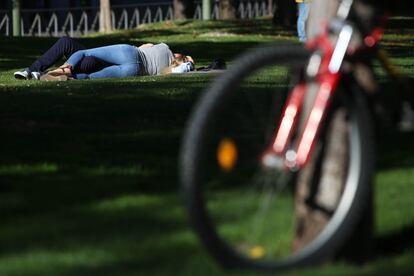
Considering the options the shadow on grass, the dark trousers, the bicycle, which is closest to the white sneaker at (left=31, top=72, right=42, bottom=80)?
the dark trousers

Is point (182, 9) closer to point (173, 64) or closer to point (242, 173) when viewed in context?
point (173, 64)

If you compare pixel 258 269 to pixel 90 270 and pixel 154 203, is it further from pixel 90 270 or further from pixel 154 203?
pixel 154 203

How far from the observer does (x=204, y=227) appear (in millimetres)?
4750

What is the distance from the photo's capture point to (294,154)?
506 centimetres

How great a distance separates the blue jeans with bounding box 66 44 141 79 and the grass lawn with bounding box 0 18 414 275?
1.75 metres

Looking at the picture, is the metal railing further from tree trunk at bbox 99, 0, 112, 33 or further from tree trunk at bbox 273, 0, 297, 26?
tree trunk at bbox 273, 0, 297, 26

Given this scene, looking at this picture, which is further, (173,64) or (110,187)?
(173,64)

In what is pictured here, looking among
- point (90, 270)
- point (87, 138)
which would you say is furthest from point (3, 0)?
point (90, 270)

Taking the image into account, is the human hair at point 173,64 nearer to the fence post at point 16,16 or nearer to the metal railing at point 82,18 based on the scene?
the fence post at point 16,16

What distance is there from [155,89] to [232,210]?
9.24 meters

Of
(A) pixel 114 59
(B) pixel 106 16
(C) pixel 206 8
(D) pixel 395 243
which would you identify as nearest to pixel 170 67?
(A) pixel 114 59

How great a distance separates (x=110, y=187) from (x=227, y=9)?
40.5 meters

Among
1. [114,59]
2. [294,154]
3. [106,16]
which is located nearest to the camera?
[294,154]

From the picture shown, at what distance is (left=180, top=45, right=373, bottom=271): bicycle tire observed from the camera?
4.76 m
